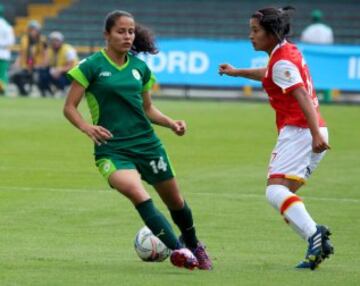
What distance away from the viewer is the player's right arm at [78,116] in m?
9.25

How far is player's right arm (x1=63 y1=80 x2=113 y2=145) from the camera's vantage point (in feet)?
30.3

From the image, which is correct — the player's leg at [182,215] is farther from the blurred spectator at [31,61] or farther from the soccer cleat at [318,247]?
the blurred spectator at [31,61]

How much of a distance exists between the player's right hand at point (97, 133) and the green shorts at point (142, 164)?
0.14 meters

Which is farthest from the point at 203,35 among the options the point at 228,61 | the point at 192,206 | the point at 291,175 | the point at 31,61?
the point at 291,175

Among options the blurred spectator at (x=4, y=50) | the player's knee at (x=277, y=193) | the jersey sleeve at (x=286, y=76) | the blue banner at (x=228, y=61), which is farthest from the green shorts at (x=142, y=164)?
the blurred spectator at (x=4, y=50)

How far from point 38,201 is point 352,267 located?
4957mm

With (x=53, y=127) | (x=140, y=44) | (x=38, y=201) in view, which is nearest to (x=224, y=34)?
(x=53, y=127)

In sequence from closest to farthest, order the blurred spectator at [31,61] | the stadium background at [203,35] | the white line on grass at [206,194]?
the white line on grass at [206,194]
the stadium background at [203,35]
the blurred spectator at [31,61]

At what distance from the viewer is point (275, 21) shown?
31.8ft

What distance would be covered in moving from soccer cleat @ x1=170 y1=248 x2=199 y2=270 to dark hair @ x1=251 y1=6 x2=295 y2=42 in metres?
1.77

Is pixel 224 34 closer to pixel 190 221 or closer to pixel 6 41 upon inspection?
pixel 6 41

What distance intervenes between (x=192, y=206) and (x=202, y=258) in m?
4.18

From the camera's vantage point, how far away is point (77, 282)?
28.3ft

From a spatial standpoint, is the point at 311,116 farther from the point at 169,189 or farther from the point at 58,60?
the point at 58,60
